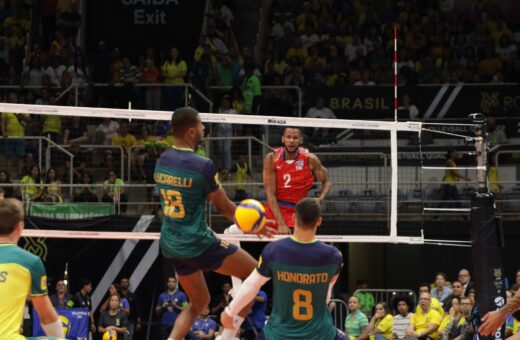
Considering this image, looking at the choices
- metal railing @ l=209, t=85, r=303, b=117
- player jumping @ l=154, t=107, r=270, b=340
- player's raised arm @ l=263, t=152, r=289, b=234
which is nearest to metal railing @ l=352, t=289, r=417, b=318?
metal railing @ l=209, t=85, r=303, b=117

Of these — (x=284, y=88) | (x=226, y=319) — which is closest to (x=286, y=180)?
(x=226, y=319)

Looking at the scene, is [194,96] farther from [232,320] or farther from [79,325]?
[232,320]

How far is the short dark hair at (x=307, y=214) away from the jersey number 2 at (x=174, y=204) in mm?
1592

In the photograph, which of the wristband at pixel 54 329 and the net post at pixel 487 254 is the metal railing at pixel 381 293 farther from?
the wristband at pixel 54 329

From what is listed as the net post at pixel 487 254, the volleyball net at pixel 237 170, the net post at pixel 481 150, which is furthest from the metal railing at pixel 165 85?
the net post at pixel 487 254

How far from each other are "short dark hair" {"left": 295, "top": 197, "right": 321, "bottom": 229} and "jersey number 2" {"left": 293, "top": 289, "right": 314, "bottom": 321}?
53 cm

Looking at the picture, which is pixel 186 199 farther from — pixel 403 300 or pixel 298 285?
pixel 403 300

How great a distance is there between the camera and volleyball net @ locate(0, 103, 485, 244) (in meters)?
20.8

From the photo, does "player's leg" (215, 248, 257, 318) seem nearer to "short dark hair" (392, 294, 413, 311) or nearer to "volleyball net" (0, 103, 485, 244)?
"volleyball net" (0, 103, 485, 244)

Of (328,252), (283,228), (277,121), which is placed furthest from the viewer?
(277,121)

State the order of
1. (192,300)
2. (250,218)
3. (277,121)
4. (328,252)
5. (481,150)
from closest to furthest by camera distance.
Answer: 1. (328,252)
2. (250,218)
3. (192,300)
4. (481,150)
5. (277,121)

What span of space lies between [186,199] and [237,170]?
11.4 meters

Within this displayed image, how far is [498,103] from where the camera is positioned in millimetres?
25047

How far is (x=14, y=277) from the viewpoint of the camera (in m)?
7.84
